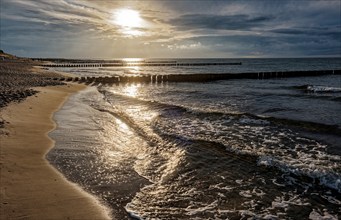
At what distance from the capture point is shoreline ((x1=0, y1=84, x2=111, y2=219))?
5.52 metres

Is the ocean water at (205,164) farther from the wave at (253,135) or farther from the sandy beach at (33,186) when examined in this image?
the sandy beach at (33,186)

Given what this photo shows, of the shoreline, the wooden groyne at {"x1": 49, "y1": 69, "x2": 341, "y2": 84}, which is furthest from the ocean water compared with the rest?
the wooden groyne at {"x1": 49, "y1": 69, "x2": 341, "y2": 84}

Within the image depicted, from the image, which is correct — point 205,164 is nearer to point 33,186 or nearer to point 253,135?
point 253,135

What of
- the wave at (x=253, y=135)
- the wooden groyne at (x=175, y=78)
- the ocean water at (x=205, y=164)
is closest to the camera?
the ocean water at (x=205, y=164)

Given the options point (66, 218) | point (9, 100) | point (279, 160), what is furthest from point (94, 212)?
point (9, 100)

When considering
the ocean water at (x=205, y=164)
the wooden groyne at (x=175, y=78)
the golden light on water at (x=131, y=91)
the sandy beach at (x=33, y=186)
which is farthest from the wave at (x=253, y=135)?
the wooden groyne at (x=175, y=78)

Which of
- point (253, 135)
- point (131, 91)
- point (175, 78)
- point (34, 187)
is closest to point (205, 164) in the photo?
point (253, 135)

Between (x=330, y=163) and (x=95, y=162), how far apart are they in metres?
6.97

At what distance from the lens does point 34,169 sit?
754 centimetres

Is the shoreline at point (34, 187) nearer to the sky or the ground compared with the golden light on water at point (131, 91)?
nearer to the ground

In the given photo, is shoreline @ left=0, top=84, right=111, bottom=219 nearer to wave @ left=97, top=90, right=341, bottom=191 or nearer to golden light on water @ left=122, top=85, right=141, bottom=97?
wave @ left=97, top=90, right=341, bottom=191

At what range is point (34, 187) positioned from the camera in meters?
6.48

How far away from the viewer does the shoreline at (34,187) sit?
552cm

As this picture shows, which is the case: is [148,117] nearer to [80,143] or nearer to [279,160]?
[80,143]
